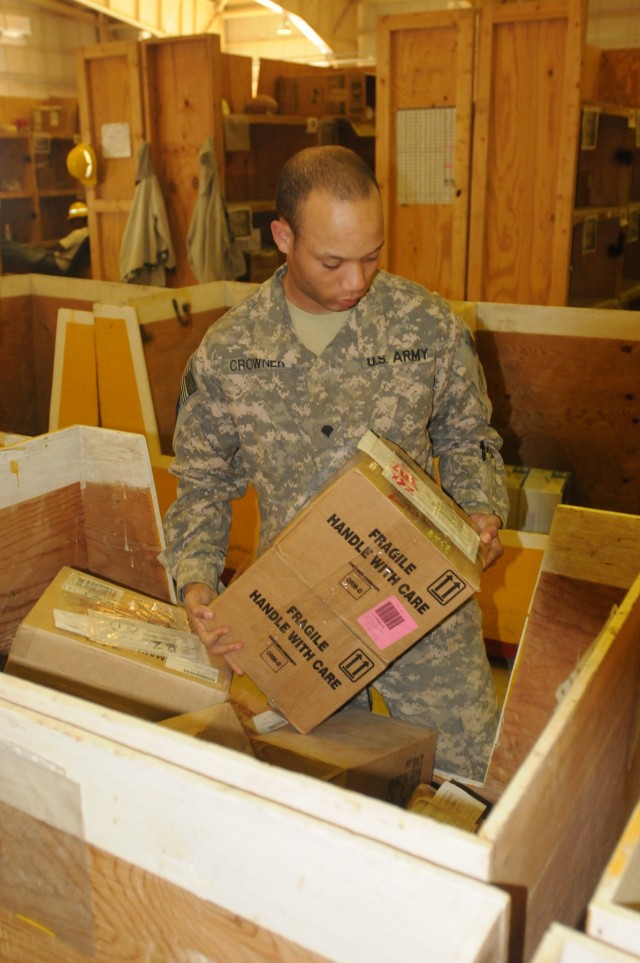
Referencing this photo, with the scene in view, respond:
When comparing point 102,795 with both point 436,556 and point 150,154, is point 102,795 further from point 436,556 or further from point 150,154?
point 150,154

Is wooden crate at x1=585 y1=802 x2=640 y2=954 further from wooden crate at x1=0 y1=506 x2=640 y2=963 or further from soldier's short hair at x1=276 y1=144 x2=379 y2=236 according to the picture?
soldier's short hair at x1=276 y1=144 x2=379 y2=236

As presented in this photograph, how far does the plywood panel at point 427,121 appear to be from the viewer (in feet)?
13.2

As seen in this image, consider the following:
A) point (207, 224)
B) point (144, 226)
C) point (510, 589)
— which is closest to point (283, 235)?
point (510, 589)

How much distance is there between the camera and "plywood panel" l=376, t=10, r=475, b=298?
13.2ft

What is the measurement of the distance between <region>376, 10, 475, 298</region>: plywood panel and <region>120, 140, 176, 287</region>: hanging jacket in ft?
4.45

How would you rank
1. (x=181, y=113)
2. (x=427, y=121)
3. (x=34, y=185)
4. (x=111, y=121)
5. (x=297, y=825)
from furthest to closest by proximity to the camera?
1. (x=34, y=185)
2. (x=111, y=121)
3. (x=181, y=113)
4. (x=427, y=121)
5. (x=297, y=825)

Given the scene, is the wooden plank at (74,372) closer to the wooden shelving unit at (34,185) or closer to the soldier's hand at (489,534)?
the soldier's hand at (489,534)

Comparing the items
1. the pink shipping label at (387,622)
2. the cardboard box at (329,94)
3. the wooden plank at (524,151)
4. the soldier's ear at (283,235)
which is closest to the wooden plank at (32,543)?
the soldier's ear at (283,235)

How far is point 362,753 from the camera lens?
155 centimetres

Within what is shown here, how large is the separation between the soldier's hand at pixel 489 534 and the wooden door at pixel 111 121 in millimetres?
4121

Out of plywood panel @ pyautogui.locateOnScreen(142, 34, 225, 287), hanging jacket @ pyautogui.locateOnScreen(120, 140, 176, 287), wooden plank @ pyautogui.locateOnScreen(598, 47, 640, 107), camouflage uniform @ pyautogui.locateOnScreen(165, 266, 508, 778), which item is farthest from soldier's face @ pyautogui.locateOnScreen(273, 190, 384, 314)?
wooden plank @ pyautogui.locateOnScreen(598, 47, 640, 107)

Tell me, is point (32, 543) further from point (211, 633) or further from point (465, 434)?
point (465, 434)

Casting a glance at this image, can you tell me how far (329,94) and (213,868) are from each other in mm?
6689

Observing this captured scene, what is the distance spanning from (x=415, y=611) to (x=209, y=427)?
664 mm
